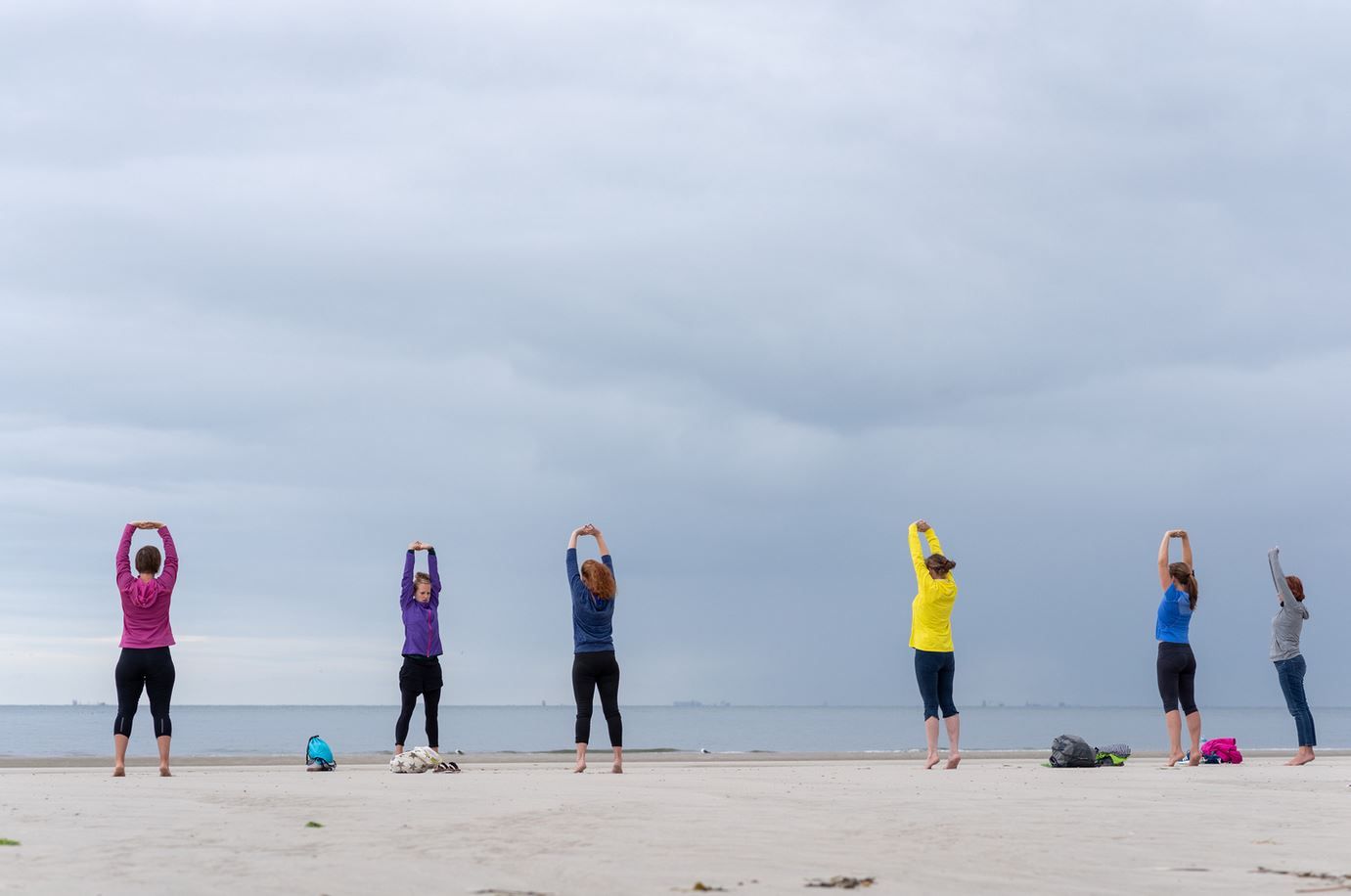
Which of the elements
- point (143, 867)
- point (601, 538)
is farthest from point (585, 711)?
point (143, 867)

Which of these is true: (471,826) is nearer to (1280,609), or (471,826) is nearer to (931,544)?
(931,544)

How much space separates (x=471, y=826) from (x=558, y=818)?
0.62m

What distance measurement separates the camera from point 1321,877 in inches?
232

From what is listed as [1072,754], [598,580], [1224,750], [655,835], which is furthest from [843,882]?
[1224,750]

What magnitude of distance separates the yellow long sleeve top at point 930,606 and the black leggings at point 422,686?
18.4ft

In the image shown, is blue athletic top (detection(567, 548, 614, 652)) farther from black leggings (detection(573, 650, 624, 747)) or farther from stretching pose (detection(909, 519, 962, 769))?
stretching pose (detection(909, 519, 962, 769))

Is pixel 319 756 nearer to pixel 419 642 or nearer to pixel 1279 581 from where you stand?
pixel 419 642

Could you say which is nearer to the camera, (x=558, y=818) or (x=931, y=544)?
(x=558, y=818)

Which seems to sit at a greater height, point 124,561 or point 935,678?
point 124,561

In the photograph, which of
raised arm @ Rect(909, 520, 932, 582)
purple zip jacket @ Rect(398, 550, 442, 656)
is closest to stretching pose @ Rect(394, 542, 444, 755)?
purple zip jacket @ Rect(398, 550, 442, 656)

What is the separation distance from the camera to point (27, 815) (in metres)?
7.79

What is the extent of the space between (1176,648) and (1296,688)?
1.57m

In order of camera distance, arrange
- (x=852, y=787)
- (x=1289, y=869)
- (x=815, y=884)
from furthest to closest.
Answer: (x=852, y=787)
(x=1289, y=869)
(x=815, y=884)

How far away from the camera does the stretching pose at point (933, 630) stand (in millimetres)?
14641
